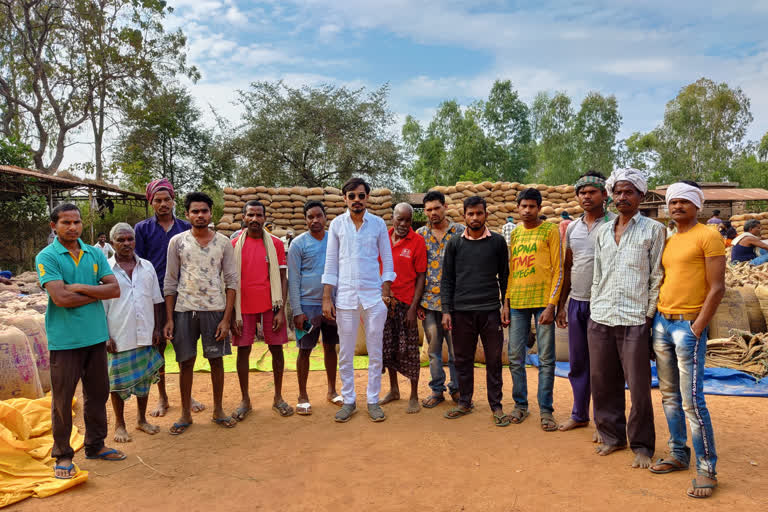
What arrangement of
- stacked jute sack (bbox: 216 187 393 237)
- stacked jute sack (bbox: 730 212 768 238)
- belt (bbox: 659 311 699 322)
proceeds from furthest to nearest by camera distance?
stacked jute sack (bbox: 730 212 768 238), stacked jute sack (bbox: 216 187 393 237), belt (bbox: 659 311 699 322)

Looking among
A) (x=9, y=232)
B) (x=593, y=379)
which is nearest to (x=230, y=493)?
(x=593, y=379)

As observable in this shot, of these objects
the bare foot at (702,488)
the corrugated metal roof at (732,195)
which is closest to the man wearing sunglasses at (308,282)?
the bare foot at (702,488)

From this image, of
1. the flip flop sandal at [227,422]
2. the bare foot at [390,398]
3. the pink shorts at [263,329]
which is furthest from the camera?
the bare foot at [390,398]

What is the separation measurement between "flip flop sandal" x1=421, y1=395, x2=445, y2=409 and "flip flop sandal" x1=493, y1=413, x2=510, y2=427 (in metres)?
0.65

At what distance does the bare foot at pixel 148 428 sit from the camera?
13.0 ft

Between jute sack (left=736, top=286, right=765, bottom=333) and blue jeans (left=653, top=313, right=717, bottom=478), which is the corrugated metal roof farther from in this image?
blue jeans (left=653, top=313, right=717, bottom=478)

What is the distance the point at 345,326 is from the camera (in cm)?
414

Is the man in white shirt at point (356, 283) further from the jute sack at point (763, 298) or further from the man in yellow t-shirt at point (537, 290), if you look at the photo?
the jute sack at point (763, 298)

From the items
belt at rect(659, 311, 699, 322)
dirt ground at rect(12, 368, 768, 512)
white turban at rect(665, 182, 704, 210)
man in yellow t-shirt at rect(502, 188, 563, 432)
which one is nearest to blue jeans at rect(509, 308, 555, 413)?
man in yellow t-shirt at rect(502, 188, 563, 432)

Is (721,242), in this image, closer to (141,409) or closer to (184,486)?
(184,486)

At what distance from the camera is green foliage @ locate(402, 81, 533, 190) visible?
1330 inches

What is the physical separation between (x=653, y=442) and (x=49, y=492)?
12.1 feet

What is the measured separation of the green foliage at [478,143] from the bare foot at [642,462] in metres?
31.0

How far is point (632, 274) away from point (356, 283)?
204 centimetres
